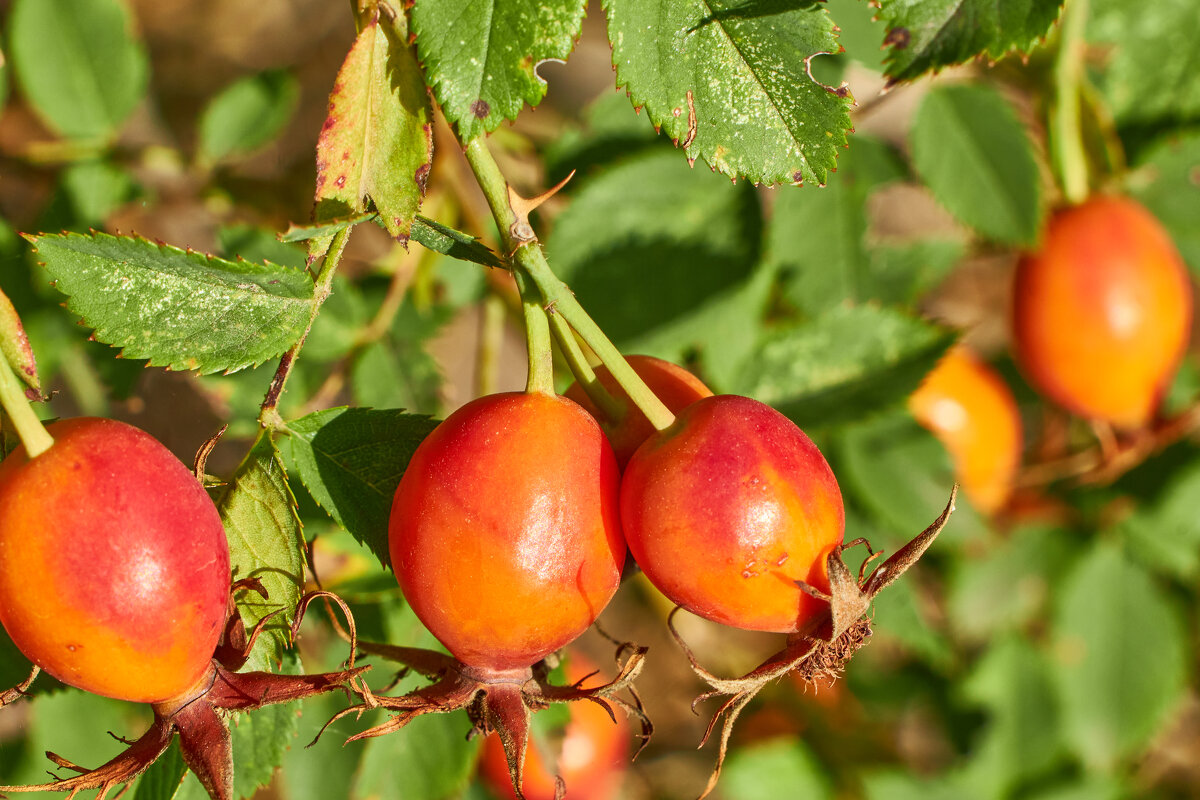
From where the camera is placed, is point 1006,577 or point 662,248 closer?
point 662,248

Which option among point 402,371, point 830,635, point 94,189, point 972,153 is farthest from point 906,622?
point 94,189

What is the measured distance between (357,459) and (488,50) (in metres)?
0.46

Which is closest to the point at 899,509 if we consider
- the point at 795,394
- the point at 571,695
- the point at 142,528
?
the point at 795,394

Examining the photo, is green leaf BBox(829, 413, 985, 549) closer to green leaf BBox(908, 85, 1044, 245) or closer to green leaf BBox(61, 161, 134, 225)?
green leaf BBox(908, 85, 1044, 245)

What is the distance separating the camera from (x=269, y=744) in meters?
1.23

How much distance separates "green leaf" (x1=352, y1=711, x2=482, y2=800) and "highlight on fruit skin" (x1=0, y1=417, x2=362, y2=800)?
2.48ft

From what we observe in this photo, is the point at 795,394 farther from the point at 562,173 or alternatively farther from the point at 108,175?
the point at 108,175

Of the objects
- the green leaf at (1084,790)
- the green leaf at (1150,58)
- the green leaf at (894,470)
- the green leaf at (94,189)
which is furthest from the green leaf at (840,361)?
the green leaf at (1084,790)

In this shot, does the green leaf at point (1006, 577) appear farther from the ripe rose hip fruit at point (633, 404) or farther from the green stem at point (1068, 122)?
the ripe rose hip fruit at point (633, 404)

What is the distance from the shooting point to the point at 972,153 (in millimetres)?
1962

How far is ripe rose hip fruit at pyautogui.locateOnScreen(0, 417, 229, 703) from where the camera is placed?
79 centimetres

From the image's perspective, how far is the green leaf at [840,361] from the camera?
5.73 feet

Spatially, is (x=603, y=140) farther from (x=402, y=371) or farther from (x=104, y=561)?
(x=104, y=561)

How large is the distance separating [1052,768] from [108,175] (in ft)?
9.54
